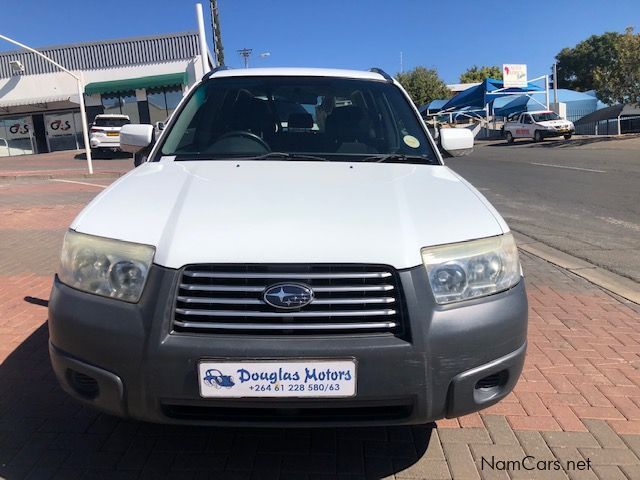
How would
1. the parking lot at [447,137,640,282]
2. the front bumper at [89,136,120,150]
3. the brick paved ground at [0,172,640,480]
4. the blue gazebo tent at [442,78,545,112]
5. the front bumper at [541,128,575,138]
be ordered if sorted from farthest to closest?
the blue gazebo tent at [442,78,545,112], the front bumper at [541,128,575,138], the front bumper at [89,136,120,150], the parking lot at [447,137,640,282], the brick paved ground at [0,172,640,480]

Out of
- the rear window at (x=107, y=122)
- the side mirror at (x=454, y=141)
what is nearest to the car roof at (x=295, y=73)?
the side mirror at (x=454, y=141)

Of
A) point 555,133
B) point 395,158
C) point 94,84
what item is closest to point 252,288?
point 395,158

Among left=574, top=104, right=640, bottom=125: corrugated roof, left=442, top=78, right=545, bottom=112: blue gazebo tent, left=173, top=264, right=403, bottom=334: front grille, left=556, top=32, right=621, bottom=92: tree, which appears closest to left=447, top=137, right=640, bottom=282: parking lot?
left=173, top=264, right=403, bottom=334: front grille

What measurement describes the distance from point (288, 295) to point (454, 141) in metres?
2.28

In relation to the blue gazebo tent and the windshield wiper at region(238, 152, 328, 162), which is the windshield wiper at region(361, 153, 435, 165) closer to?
the windshield wiper at region(238, 152, 328, 162)

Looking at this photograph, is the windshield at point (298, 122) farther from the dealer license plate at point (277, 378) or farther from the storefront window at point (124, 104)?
the storefront window at point (124, 104)

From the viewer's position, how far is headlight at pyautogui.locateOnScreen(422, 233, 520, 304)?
2.13 metres

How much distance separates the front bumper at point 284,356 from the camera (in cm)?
201

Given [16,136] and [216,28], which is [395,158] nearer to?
[216,28]

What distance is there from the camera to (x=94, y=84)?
93.6 ft

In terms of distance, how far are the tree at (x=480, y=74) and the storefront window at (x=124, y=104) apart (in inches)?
2439

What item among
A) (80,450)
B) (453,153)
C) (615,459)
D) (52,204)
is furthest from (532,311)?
(52,204)

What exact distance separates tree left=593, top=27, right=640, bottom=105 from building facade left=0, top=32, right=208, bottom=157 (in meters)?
19.7

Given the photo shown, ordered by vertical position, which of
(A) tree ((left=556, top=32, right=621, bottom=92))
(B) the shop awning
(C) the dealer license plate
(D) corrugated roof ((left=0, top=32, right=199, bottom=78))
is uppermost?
(A) tree ((left=556, top=32, right=621, bottom=92))
